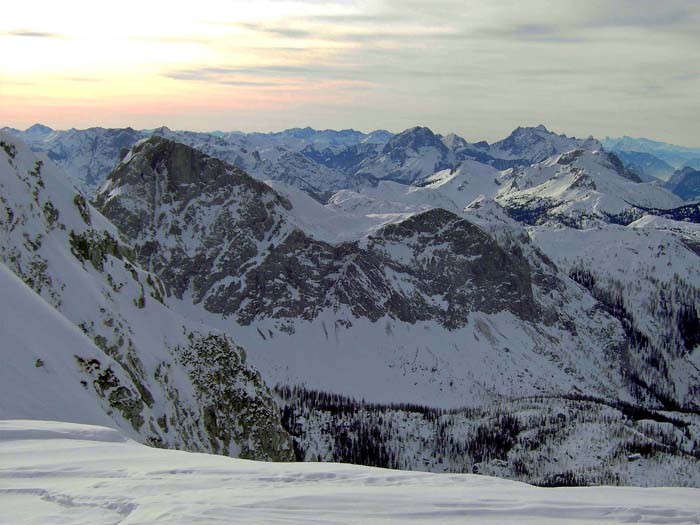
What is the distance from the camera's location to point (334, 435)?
188m

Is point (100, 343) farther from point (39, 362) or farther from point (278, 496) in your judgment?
point (278, 496)

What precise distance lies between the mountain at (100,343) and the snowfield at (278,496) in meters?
25.1

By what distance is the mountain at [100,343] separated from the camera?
61.3 m

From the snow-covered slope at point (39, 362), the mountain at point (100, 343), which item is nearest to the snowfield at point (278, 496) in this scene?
the snow-covered slope at point (39, 362)

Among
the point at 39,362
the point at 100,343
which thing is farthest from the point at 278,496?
the point at 100,343

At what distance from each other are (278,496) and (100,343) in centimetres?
6694

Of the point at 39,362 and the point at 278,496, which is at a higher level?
the point at 278,496

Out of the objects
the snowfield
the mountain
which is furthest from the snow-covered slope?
the snowfield

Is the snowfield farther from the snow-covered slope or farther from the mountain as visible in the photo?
the mountain

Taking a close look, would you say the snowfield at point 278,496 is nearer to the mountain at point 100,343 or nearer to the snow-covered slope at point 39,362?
the snow-covered slope at point 39,362

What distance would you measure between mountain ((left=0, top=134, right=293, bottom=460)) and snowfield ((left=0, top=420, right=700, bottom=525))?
25067 mm

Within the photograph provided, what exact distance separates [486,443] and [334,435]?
144ft

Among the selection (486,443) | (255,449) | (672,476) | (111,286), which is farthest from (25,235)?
(672,476)

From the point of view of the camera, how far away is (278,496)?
88.3 feet
